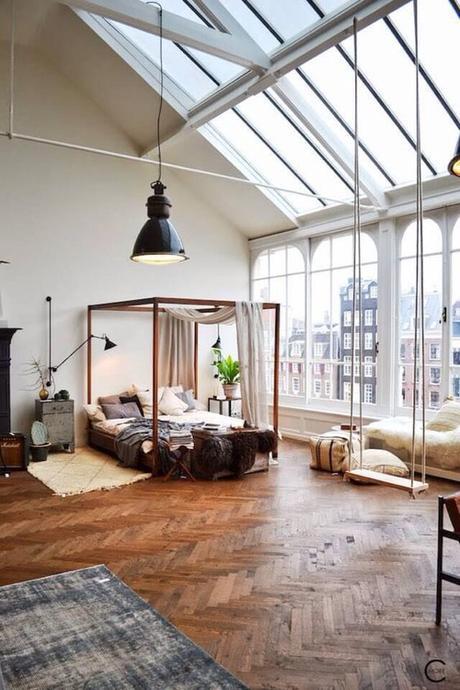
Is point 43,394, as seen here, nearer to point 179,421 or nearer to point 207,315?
point 179,421

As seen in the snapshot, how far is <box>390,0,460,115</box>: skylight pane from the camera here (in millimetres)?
5359

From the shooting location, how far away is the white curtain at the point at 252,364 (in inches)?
270

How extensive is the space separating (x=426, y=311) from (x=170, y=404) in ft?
12.7

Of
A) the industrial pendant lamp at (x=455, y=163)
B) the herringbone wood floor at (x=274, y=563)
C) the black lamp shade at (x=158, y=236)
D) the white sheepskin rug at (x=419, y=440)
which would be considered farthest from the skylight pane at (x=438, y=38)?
the herringbone wood floor at (x=274, y=563)

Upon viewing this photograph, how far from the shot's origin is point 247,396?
6.89 meters

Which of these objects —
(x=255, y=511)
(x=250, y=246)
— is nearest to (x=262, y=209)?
(x=250, y=246)

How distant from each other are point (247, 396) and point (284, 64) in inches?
147

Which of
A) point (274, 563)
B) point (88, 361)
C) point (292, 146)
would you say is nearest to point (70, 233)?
point (88, 361)

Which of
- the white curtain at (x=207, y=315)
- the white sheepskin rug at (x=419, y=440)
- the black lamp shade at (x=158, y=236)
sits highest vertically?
the black lamp shade at (x=158, y=236)

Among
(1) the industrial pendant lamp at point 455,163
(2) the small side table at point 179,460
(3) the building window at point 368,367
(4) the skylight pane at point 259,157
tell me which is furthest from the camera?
(4) the skylight pane at point 259,157

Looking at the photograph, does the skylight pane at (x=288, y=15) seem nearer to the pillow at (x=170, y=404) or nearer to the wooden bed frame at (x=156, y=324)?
the wooden bed frame at (x=156, y=324)

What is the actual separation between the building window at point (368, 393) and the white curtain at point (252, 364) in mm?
1910

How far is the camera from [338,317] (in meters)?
8.55

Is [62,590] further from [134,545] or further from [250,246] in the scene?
[250,246]
